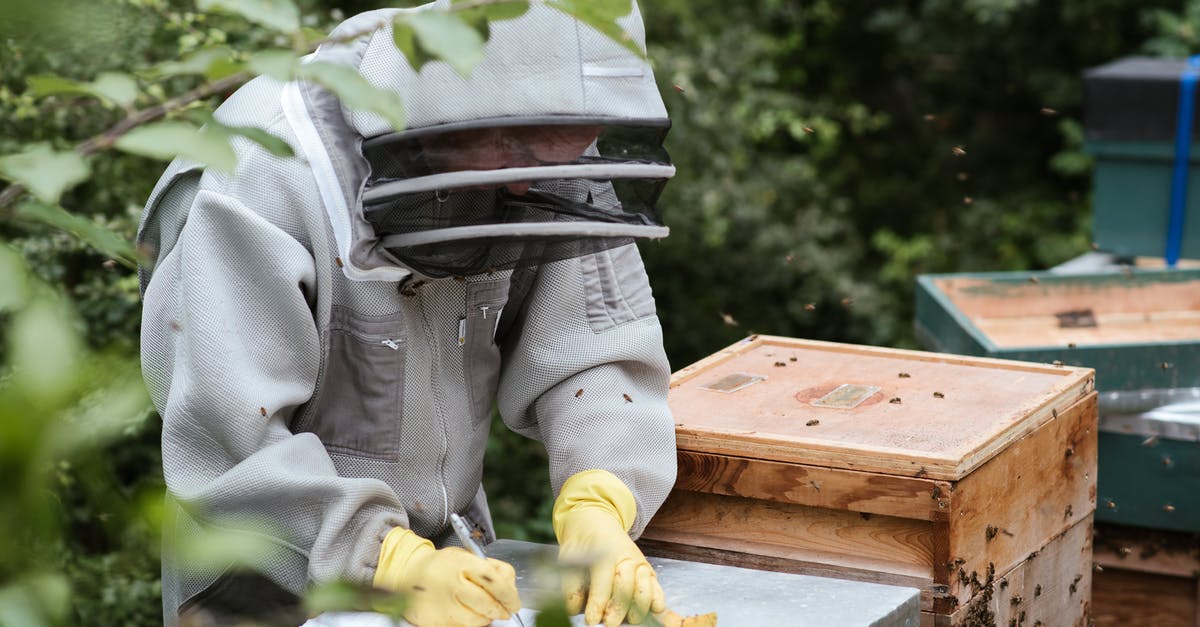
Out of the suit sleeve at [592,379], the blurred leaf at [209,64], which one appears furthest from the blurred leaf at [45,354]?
the suit sleeve at [592,379]

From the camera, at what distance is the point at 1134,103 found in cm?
446

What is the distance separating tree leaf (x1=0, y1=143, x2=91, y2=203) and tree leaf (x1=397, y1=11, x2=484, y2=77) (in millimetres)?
224

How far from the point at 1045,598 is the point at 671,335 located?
371 cm

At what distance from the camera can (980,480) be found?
2250mm

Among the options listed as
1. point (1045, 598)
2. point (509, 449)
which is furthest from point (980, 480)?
point (509, 449)

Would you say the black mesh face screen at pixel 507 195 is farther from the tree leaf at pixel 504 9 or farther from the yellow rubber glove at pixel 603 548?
the tree leaf at pixel 504 9

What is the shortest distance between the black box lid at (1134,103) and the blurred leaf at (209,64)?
4.16 metres

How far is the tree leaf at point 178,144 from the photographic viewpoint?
76 cm

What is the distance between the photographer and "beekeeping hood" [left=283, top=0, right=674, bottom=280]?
1.82 meters

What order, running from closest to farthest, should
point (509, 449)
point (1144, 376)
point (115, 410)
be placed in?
point (115, 410), point (1144, 376), point (509, 449)

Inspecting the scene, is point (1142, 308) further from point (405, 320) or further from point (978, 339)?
point (405, 320)

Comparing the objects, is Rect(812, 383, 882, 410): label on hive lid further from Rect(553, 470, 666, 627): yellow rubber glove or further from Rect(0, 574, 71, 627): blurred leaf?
Rect(0, 574, 71, 627): blurred leaf

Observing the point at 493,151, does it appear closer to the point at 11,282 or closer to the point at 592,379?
the point at 592,379

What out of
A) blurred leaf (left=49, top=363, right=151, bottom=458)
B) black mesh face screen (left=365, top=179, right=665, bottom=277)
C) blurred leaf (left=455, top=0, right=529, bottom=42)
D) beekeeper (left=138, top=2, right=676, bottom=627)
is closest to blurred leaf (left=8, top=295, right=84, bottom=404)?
blurred leaf (left=49, top=363, right=151, bottom=458)
